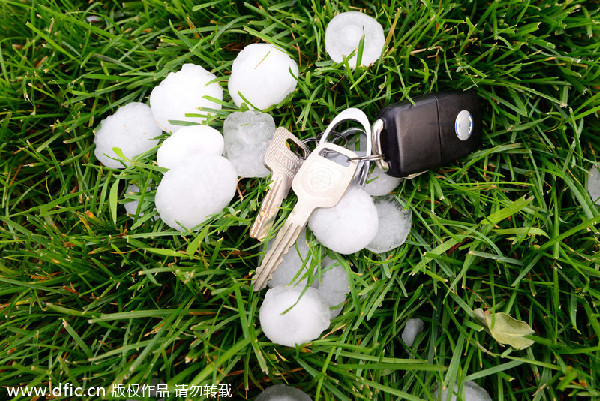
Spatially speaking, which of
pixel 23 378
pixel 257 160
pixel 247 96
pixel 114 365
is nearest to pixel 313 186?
pixel 257 160

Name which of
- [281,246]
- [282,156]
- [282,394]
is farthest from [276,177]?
[282,394]

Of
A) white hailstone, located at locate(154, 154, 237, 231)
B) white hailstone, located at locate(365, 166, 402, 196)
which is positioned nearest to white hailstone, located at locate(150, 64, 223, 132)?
white hailstone, located at locate(154, 154, 237, 231)

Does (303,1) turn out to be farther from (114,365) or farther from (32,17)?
(114,365)

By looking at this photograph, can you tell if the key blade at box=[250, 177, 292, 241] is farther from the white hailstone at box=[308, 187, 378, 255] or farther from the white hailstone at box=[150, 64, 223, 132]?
the white hailstone at box=[150, 64, 223, 132]

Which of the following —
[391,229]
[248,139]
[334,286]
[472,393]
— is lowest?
[472,393]

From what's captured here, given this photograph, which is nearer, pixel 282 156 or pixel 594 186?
pixel 282 156

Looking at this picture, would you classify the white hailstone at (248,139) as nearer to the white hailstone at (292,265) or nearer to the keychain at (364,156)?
the keychain at (364,156)

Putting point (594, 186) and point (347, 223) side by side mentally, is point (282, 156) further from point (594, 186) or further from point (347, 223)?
point (594, 186)

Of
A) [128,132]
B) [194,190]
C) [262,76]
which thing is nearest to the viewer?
[194,190]
